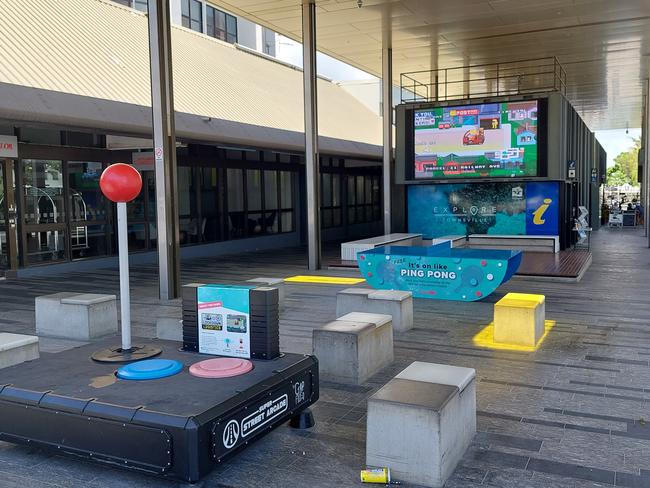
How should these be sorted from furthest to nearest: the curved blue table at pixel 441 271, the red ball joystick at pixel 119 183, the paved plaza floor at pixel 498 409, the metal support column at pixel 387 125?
1. the metal support column at pixel 387 125
2. the curved blue table at pixel 441 271
3. the red ball joystick at pixel 119 183
4. the paved plaza floor at pixel 498 409

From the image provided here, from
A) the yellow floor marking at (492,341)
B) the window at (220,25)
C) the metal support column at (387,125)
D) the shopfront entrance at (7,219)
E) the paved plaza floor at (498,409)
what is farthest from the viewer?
the window at (220,25)

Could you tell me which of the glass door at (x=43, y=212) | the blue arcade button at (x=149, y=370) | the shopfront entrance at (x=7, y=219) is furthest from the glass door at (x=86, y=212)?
the blue arcade button at (x=149, y=370)

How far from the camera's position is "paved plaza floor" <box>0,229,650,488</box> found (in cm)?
445

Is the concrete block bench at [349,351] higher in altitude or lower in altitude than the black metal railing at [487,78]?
lower

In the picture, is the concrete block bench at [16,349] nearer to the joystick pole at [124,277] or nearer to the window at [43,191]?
the joystick pole at [124,277]

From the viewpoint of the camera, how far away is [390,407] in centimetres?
434

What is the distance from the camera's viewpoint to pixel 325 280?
46.1 feet

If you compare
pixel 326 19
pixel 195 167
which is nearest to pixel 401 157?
pixel 326 19

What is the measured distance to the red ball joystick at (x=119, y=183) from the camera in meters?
5.23

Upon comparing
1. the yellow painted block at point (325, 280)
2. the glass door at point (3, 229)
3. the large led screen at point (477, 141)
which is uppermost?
the large led screen at point (477, 141)

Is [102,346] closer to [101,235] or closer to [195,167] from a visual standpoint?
[101,235]

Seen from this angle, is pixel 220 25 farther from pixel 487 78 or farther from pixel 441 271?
pixel 441 271

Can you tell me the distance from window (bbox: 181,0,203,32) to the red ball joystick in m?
33.7

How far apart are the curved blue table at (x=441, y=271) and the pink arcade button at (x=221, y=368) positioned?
19.5 feet
